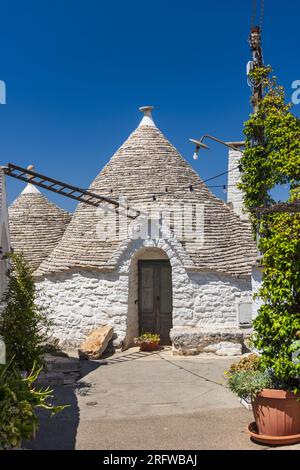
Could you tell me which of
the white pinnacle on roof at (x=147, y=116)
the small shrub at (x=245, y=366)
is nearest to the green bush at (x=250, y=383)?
the small shrub at (x=245, y=366)

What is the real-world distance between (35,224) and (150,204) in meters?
4.79

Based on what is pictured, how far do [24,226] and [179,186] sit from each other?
5798 mm

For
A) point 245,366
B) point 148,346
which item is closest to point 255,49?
point 245,366

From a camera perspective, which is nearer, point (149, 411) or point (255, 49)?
point (149, 411)

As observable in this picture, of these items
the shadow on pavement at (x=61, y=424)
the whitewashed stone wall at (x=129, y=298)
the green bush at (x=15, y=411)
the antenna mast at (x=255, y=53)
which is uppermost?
the antenna mast at (x=255, y=53)

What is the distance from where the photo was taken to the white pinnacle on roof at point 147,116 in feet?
55.4

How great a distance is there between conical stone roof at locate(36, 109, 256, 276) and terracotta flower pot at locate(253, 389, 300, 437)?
7610 mm

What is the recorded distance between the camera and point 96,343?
43.3 ft

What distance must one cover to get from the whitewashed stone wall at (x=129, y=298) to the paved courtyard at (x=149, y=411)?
196 centimetres

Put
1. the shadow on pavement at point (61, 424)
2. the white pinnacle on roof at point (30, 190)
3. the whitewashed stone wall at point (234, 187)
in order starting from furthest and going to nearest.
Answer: the white pinnacle on roof at point (30, 190) → the whitewashed stone wall at point (234, 187) → the shadow on pavement at point (61, 424)

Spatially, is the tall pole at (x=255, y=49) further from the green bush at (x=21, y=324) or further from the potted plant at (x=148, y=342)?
the potted plant at (x=148, y=342)

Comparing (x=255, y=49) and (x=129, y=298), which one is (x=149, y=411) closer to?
(x=129, y=298)

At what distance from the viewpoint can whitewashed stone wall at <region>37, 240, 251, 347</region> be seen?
549 inches
